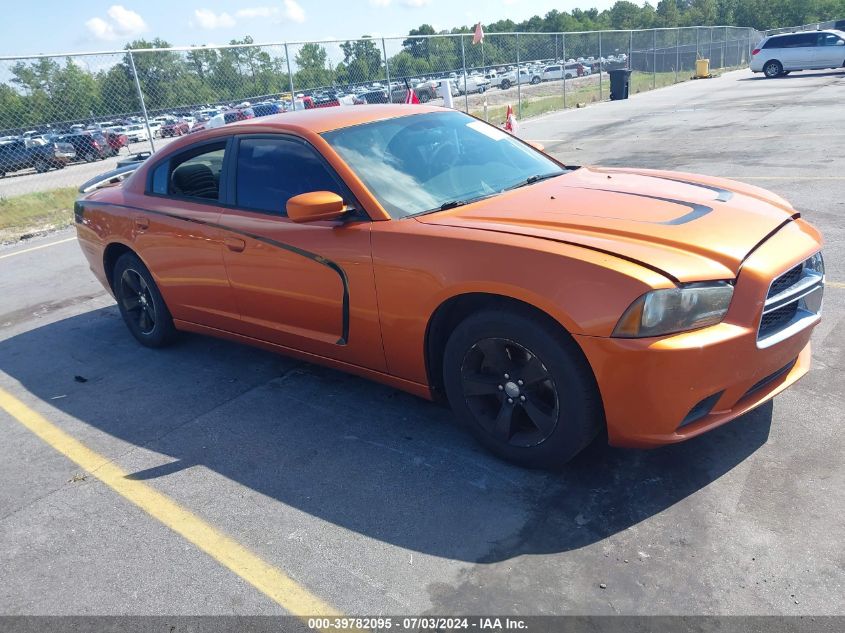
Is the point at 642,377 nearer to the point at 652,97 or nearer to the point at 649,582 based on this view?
the point at 649,582

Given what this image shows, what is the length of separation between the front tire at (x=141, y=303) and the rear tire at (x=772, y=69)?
32.8 metres

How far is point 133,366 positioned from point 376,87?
13.6 meters

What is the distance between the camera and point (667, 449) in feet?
10.7

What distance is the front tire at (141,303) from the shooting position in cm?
501

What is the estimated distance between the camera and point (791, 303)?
300 cm

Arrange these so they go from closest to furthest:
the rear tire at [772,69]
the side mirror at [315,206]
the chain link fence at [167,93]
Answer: the side mirror at [315,206] → the chain link fence at [167,93] → the rear tire at [772,69]

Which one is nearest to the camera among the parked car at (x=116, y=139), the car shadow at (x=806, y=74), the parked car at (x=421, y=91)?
the parked car at (x=116, y=139)

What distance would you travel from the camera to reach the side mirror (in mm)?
3355

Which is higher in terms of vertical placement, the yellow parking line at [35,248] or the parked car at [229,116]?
the parked car at [229,116]

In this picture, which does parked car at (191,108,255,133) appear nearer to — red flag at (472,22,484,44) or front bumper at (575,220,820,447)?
red flag at (472,22,484,44)

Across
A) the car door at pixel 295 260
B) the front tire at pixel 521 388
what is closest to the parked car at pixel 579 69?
the car door at pixel 295 260

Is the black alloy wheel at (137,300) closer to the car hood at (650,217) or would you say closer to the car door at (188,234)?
the car door at (188,234)

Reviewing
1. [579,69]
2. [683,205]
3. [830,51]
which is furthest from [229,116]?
[830,51]

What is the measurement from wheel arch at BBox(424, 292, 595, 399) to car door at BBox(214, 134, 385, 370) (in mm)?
313
